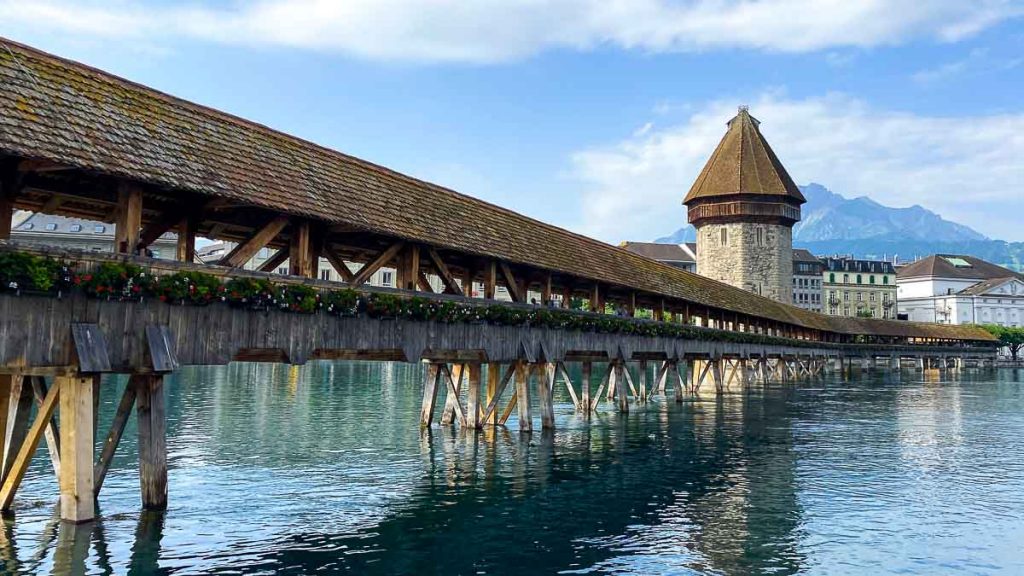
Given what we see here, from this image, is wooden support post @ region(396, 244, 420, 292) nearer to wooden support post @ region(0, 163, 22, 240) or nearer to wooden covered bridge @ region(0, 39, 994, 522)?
wooden covered bridge @ region(0, 39, 994, 522)

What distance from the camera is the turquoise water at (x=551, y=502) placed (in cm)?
1167

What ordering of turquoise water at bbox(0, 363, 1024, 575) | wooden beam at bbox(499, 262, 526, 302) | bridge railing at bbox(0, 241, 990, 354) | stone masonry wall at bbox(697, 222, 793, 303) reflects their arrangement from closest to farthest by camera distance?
bridge railing at bbox(0, 241, 990, 354), turquoise water at bbox(0, 363, 1024, 575), wooden beam at bbox(499, 262, 526, 302), stone masonry wall at bbox(697, 222, 793, 303)

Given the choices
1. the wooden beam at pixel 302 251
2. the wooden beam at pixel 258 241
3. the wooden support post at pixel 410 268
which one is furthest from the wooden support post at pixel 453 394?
the wooden beam at pixel 258 241

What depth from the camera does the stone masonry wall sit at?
71625 millimetres

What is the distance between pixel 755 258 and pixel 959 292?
272 ft

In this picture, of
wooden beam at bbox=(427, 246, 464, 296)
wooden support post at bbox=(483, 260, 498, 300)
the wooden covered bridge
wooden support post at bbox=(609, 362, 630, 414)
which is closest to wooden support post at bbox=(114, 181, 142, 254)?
the wooden covered bridge

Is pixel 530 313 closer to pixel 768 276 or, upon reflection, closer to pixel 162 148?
pixel 162 148

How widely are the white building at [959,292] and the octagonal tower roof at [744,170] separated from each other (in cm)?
6587

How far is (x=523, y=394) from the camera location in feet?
79.3

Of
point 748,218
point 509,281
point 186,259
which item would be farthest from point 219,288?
point 748,218

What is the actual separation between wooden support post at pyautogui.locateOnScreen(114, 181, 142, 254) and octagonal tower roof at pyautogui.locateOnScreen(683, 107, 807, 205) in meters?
64.7

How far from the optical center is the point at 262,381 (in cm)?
5144

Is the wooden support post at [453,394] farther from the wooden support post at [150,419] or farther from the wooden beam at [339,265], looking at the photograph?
the wooden support post at [150,419]

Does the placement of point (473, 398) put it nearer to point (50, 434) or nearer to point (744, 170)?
point (50, 434)
